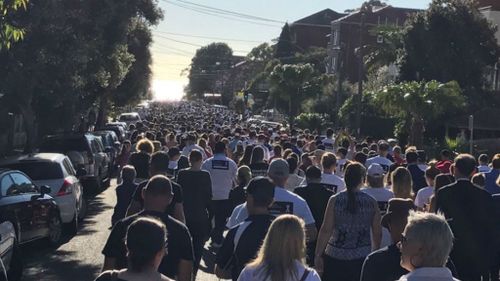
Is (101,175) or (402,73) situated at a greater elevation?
(402,73)

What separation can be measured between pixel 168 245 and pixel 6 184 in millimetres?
6631

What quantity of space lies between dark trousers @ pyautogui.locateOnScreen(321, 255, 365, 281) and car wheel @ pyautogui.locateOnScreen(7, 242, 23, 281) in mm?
4519

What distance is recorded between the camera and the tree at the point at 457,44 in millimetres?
42031

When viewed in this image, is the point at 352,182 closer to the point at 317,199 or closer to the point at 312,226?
the point at 312,226

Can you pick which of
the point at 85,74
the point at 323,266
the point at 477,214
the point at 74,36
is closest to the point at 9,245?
the point at 323,266

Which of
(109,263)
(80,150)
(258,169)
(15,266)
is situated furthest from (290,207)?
(80,150)

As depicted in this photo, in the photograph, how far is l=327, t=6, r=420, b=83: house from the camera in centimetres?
7673

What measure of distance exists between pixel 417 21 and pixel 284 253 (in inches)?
1587

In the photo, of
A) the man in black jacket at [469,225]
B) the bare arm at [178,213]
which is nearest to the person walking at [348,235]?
the man in black jacket at [469,225]

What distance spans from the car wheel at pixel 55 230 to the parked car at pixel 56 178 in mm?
669

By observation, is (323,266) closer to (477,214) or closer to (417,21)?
(477,214)

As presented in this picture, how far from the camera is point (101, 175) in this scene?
74.4 ft

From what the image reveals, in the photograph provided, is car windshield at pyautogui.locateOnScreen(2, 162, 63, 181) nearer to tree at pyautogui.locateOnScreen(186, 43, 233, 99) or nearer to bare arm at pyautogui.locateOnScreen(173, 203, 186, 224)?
bare arm at pyautogui.locateOnScreen(173, 203, 186, 224)

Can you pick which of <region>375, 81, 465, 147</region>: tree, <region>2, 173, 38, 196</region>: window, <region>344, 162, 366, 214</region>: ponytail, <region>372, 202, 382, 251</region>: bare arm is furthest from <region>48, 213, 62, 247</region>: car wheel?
<region>375, 81, 465, 147</region>: tree
